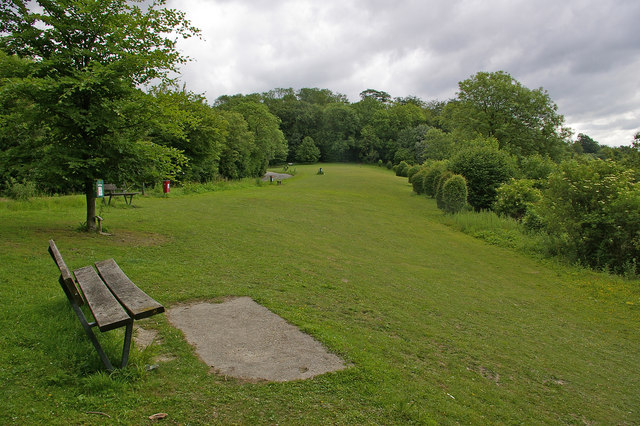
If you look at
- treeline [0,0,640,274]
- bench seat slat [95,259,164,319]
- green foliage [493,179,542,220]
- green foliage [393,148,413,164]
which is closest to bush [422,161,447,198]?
treeline [0,0,640,274]

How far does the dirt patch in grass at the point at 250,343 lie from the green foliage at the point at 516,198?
17968mm

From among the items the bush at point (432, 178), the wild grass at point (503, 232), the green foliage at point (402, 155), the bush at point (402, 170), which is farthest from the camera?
the green foliage at point (402, 155)

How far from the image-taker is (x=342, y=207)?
22.9 m

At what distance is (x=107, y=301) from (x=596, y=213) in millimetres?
13251

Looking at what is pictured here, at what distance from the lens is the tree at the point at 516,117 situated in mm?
37219

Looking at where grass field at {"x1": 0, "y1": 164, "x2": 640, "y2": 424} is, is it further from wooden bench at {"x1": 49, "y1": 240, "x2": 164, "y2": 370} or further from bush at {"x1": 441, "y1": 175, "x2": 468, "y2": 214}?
bush at {"x1": 441, "y1": 175, "x2": 468, "y2": 214}

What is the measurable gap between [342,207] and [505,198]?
28.0 feet

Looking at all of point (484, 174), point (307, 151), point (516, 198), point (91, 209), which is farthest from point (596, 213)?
point (307, 151)

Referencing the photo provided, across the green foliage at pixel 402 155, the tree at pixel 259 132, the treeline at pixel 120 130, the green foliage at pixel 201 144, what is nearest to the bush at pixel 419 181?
the treeline at pixel 120 130

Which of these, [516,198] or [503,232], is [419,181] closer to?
[516,198]

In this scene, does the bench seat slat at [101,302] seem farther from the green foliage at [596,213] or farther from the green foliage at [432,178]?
the green foliage at [432,178]

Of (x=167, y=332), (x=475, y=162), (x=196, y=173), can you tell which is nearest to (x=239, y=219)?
(x=167, y=332)

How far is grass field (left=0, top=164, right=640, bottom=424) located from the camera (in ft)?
10.7

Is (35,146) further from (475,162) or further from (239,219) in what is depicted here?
(475,162)
